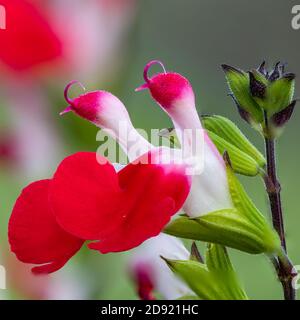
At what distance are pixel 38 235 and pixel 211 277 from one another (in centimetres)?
13

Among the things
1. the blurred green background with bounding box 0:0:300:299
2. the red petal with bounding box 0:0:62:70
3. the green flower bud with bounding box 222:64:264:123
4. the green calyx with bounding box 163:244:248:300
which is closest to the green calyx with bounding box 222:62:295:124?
the green flower bud with bounding box 222:64:264:123

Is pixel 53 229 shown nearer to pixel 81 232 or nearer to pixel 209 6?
pixel 81 232

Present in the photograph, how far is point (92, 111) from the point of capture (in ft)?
1.89

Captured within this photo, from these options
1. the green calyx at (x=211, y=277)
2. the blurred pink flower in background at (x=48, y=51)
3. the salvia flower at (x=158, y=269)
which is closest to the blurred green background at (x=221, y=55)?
the blurred pink flower in background at (x=48, y=51)

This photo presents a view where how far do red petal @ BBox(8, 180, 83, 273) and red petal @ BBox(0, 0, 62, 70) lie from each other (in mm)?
224

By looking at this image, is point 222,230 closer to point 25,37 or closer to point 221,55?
point 25,37

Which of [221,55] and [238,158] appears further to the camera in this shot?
[221,55]

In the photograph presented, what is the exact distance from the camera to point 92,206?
20.7 inches

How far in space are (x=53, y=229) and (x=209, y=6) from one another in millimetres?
1927

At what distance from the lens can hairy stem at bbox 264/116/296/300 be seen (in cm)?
56

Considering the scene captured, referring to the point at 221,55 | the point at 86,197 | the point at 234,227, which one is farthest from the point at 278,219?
the point at 221,55

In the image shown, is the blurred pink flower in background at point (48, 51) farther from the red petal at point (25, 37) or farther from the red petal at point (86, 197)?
the red petal at point (86, 197)
